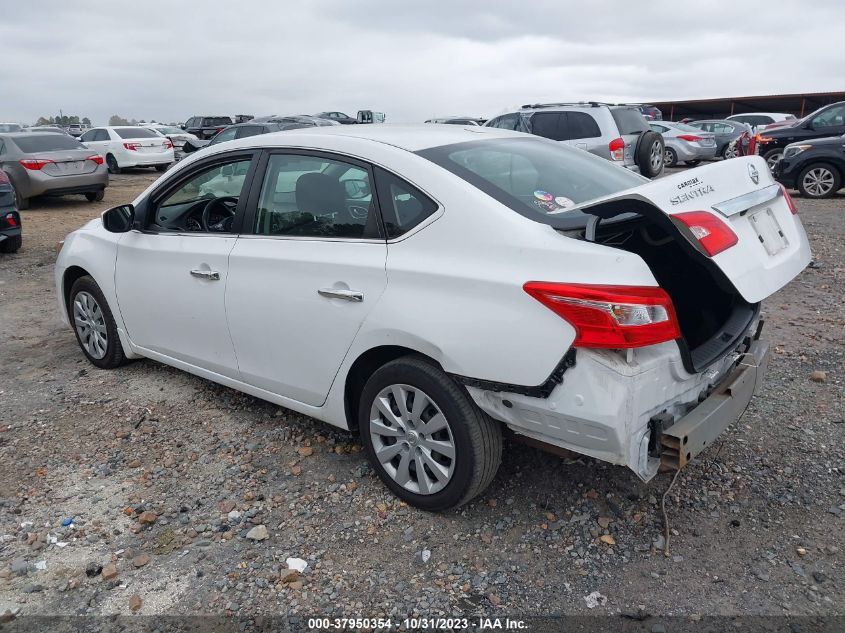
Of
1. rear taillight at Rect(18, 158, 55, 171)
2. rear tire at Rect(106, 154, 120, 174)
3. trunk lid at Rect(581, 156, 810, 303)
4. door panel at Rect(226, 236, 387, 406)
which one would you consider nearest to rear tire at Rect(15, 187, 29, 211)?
rear taillight at Rect(18, 158, 55, 171)

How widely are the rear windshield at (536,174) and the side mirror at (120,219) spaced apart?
2.12 m

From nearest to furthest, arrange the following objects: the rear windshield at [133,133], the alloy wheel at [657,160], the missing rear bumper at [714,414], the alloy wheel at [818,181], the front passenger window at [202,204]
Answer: the missing rear bumper at [714,414]
the front passenger window at [202,204]
the alloy wheel at [657,160]
the alloy wheel at [818,181]
the rear windshield at [133,133]

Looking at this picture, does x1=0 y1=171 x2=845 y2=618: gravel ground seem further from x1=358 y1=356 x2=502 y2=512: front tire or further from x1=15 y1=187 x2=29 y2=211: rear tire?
x1=15 y1=187 x2=29 y2=211: rear tire

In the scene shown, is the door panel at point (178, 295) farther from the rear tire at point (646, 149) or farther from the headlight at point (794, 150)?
the headlight at point (794, 150)

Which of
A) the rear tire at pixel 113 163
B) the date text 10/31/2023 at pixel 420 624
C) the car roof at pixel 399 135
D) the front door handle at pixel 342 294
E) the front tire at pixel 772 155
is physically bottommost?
the rear tire at pixel 113 163

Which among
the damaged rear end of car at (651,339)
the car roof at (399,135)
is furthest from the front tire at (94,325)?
the damaged rear end of car at (651,339)

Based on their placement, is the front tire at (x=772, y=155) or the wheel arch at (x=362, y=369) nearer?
the wheel arch at (x=362, y=369)

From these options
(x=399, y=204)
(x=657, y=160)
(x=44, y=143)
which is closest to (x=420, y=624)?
(x=399, y=204)

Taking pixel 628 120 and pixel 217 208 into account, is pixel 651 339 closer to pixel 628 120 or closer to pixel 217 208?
pixel 217 208

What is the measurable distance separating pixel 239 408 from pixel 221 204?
1274 millimetres

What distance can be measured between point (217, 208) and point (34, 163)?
34.6 feet

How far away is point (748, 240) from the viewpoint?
8.80 ft

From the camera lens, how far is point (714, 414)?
8.77ft

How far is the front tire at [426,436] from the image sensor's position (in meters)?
2.76
